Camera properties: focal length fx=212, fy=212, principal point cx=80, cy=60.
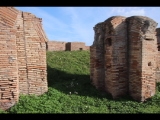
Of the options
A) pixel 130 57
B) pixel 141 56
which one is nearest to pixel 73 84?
pixel 130 57

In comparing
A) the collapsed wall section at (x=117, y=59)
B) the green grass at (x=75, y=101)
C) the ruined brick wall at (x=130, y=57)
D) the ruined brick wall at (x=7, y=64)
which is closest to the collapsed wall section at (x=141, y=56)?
the ruined brick wall at (x=130, y=57)

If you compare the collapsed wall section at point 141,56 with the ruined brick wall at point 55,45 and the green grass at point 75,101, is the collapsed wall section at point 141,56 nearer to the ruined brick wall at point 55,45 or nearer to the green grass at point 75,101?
the green grass at point 75,101

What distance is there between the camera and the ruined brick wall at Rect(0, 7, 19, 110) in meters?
6.23

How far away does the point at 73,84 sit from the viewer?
29.0ft

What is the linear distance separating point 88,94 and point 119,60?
176 centimetres

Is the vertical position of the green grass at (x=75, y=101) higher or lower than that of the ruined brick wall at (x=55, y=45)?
lower

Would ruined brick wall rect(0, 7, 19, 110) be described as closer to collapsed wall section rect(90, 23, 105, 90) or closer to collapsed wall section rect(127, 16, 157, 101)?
collapsed wall section rect(90, 23, 105, 90)

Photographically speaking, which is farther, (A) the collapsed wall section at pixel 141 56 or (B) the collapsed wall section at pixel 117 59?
(B) the collapsed wall section at pixel 117 59

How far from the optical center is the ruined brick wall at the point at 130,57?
7.79m

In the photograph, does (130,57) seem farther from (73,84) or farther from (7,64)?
(7,64)

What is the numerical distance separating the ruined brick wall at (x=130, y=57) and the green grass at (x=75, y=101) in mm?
409

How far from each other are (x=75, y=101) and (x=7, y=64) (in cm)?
259
